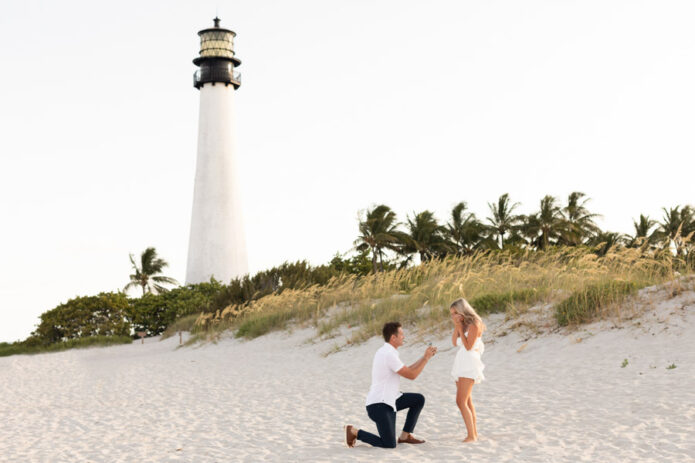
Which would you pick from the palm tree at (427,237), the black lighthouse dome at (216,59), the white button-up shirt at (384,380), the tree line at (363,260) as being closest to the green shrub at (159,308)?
the tree line at (363,260)

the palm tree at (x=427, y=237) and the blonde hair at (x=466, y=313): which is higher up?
the palm tree at (x=427, y=237)

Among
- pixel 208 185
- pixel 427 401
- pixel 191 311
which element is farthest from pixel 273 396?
pixel 208 185

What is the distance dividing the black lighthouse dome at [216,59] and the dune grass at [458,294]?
2072cm

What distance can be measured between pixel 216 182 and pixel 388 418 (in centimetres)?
3293

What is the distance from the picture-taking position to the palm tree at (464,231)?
1967 inches

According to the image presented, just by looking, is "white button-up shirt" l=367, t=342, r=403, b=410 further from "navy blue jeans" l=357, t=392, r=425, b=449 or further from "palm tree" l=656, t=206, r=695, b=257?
"palm tree" l=656, t=206, r=695, b=257

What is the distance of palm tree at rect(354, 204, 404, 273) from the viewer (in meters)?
47.9

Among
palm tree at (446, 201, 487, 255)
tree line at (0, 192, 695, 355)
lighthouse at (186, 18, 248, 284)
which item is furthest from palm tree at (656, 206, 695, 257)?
lighthouse at (186, 18, 248, 284)

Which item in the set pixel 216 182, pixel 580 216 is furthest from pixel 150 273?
pixel 580 216

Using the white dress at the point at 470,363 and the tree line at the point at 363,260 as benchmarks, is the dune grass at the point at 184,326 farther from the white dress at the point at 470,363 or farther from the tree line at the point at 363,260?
the white dress at the point at 470,363

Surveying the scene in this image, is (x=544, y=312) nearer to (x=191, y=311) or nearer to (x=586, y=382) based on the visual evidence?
(x=586, y=382)

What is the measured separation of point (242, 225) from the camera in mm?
39062

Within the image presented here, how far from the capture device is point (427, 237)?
50.2 m

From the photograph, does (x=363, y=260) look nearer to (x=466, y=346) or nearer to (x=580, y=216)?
(x=580, y=216)
